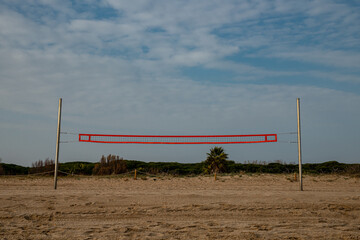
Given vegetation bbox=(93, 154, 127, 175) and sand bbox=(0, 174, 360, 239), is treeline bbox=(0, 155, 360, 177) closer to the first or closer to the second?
vegetation bbox=(93, 154, 127, 175)

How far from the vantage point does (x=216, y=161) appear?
2155cm

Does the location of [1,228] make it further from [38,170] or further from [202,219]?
[38,170]

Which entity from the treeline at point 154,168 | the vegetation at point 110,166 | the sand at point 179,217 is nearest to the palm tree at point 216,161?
the treeline at point 154,168

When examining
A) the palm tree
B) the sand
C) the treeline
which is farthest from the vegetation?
the sand

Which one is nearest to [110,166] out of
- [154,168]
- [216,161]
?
[154,168]

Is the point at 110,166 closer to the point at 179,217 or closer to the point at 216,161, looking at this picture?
the point at 216,161

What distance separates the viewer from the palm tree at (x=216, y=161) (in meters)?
21.4

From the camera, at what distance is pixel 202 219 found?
19.7 feet

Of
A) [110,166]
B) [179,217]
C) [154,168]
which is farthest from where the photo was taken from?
[154,168]

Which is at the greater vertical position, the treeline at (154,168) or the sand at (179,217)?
the treeline at (154,168)

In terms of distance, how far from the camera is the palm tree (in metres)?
21.4

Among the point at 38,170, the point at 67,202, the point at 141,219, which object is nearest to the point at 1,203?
the point at 67,202

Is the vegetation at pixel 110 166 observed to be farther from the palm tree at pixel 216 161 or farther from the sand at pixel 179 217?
the sand at pixel 179 217

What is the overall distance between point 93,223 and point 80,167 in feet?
56.2
